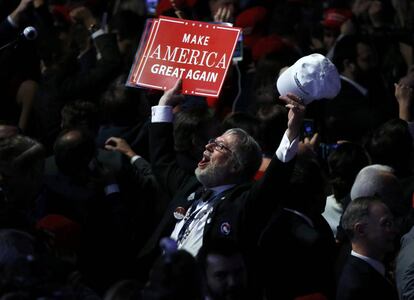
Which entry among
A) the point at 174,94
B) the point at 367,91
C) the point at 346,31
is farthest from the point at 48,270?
the point at 346,31

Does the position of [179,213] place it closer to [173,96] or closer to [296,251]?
[296,251]

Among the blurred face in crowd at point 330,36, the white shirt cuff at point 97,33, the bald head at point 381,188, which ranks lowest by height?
the bald head at point 381,188

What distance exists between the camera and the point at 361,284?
5.47 m

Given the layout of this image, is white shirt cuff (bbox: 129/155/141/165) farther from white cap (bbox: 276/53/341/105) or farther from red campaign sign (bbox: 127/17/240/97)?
white cap (bbox: 276/53/341/105)

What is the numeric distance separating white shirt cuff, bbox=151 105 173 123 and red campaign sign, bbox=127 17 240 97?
169 millimetres

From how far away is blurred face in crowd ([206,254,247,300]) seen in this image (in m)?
4.64

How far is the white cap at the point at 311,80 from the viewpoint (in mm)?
5680

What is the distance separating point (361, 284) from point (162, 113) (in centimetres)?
175

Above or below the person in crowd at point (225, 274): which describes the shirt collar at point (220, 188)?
above

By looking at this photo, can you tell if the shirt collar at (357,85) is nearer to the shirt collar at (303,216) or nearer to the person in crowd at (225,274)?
the shirt collar at (303,216)

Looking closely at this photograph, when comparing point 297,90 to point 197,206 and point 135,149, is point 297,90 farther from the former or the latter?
point 135,149

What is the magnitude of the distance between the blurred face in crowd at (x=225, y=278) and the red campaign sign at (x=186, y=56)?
1.92 meters

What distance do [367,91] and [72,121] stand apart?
102 inches

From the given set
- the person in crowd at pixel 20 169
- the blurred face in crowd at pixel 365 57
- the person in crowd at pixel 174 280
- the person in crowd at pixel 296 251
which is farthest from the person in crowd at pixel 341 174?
the person in crowd at pixel 174 280
